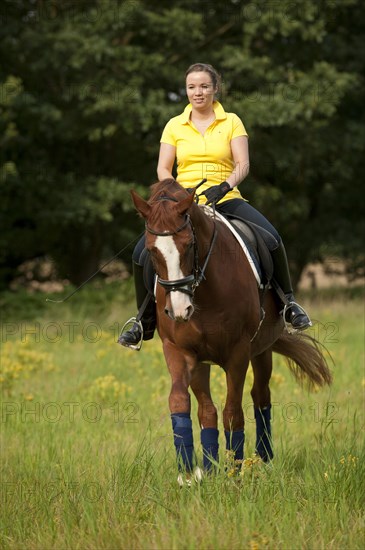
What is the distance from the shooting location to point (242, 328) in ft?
21.3

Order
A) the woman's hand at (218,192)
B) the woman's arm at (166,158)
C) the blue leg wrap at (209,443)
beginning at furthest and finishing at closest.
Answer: the woman's arm at (166,158)
the woman's hand at (218,192)
the blue leg wrap at (209,443)

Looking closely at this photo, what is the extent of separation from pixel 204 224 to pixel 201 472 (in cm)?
163

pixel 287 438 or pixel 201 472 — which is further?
pixel 287 438

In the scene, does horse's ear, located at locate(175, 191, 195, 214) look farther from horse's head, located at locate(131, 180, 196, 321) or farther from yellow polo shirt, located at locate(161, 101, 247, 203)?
yellow polo shirt, located at locate(161, 101, 247, 203)

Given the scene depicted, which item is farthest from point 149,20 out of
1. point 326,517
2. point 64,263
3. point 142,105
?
point 326,517

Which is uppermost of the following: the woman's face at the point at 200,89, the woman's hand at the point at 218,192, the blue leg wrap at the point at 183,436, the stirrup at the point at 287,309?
the woman's face at the point at 200,89

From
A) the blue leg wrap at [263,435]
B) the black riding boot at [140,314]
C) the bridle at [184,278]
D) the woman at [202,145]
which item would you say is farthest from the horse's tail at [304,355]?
the bridle at [184,278]

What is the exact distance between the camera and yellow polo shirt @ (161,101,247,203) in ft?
22.4

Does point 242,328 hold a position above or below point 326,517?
above

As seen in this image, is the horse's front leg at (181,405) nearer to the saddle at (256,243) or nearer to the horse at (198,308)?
the horse at (198,308)

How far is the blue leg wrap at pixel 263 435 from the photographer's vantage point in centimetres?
758

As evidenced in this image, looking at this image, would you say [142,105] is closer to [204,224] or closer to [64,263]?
[64,263]

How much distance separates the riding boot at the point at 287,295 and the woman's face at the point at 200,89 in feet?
4.31

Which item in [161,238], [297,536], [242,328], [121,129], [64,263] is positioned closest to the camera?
[297,536]
